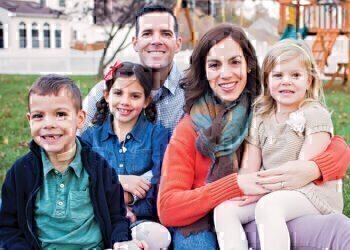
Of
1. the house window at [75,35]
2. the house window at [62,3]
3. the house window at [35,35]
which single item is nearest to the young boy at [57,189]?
the house window at [35,35]

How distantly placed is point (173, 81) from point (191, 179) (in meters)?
0.68

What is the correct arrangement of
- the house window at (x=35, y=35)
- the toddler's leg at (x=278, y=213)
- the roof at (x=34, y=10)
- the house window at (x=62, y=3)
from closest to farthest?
the toddler's leg at (x=278, y=213)
the roof at (x=34, y=10)
the house window at (x=35, y=35)
the house window at (x=62, y=3)

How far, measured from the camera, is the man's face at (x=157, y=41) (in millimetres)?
3061

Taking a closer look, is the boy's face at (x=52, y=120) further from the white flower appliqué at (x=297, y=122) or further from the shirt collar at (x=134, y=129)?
the white flower appliqué at (x=297, y=122)

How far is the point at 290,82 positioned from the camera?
2.49 m

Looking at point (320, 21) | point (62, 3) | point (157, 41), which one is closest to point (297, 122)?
point (157, 41)

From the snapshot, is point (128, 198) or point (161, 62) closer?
point (128, 198)

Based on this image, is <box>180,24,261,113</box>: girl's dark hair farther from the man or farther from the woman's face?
the man

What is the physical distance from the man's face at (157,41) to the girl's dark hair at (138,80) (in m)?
0.12

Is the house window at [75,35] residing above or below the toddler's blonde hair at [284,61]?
above

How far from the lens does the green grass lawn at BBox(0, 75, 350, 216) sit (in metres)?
5.58

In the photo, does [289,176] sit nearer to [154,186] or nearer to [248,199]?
[248,199]

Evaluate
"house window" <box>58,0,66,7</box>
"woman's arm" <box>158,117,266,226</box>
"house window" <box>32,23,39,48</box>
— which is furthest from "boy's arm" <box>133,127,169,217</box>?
"house window" <box>58,0,66,7</box>

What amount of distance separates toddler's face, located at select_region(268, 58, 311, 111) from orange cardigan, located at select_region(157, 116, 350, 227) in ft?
0.83
